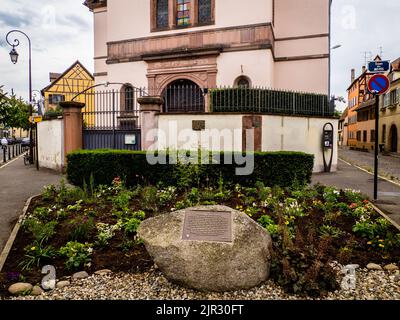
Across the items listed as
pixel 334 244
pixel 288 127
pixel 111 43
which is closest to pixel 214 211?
pixel 334 244

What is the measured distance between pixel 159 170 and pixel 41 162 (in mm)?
9862

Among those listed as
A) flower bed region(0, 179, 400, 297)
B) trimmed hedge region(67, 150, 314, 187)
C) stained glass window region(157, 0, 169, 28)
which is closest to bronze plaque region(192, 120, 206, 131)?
trimmed hedge region(67, 150, 314, 187)

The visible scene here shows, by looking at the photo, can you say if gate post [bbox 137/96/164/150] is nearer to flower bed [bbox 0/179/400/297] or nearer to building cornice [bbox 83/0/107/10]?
flower bed [bbox 0/179/400/297]

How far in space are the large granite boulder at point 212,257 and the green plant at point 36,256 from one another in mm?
1580

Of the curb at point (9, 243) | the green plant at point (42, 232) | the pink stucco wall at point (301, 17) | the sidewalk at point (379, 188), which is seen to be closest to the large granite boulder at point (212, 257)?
the green plant at point (42, 232)

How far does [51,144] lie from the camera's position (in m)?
14.4

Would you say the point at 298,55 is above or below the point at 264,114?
above

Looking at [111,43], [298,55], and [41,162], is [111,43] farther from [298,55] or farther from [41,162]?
[298,55]

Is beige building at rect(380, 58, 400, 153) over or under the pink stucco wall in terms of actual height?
under

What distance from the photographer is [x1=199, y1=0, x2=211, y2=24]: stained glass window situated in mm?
18625

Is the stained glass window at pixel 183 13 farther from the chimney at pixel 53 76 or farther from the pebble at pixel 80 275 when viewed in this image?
the chimney at pixel 53 76

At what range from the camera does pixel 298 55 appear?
18.8 m

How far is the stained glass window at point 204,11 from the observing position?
733 inches
